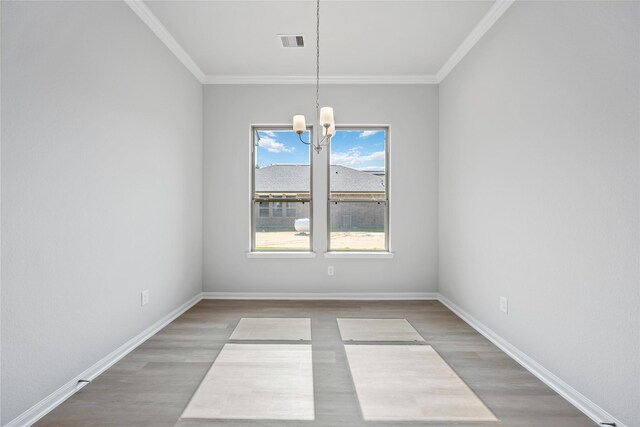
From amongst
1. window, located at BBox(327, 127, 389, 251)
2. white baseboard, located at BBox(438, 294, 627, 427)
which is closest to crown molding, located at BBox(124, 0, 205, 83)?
window, located at BBox(327, 127, 389, 251)

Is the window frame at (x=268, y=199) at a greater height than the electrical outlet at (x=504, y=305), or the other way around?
the window frame at (x=268, y=199)

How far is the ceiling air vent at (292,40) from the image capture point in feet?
10.5

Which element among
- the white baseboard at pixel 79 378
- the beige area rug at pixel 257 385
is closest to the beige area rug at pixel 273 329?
the beige area rug at pixel 257 385

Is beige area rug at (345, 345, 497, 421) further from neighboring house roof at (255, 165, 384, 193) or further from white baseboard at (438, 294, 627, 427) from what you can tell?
neighboring house roof at (255, 165, 384, 193)

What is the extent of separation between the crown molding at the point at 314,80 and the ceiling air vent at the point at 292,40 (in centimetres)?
79

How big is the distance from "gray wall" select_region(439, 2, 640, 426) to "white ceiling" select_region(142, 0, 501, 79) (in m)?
0.50

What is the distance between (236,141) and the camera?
14.0ft

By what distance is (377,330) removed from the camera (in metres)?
3.21

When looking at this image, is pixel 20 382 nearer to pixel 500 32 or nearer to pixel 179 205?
pixel 179 205

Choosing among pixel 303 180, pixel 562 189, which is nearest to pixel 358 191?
pixel 303 180

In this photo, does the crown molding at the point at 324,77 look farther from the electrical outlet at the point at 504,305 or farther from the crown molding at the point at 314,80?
the electrical outlet at the point at 504,305

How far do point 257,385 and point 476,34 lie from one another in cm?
356

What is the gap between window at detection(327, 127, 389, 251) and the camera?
4.41 metres

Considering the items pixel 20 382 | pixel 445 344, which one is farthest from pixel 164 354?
pixel 445 344
